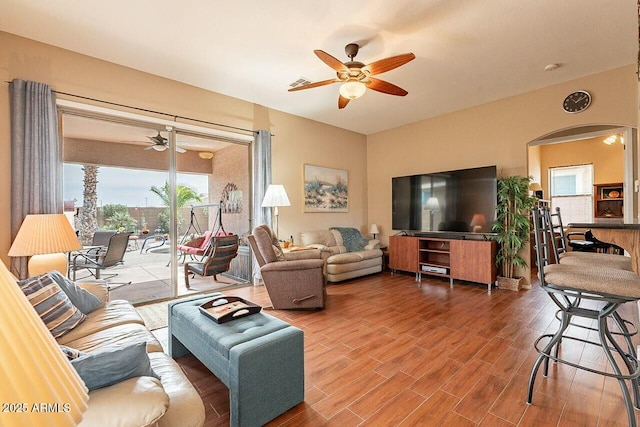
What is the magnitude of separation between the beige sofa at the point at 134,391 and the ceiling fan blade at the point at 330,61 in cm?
258

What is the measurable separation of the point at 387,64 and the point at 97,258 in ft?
13.1

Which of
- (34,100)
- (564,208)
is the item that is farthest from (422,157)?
(34,100)

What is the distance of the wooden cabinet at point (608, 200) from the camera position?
627cm

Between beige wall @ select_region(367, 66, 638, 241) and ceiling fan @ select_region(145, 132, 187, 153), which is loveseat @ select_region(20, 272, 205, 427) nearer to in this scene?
ceiling fan @ select_region(145, 132, 187, 153)

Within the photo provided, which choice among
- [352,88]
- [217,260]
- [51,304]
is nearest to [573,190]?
[352,88]

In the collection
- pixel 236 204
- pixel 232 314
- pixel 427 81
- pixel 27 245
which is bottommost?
pixel 232 314

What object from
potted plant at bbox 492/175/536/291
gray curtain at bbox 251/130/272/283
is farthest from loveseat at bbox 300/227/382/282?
potted plant at bbox 492/175/536/291

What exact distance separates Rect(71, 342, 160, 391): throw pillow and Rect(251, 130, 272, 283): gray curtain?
11.7 ft

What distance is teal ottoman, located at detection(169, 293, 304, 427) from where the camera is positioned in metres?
1.54

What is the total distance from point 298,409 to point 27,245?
2674mm

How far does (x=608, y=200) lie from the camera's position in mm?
6434

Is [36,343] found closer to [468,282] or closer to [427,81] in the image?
[427,81]

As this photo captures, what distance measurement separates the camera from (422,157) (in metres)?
5.58

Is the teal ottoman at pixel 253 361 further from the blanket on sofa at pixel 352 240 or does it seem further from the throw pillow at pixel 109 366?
the blanket on sofa at pixel 352 240
